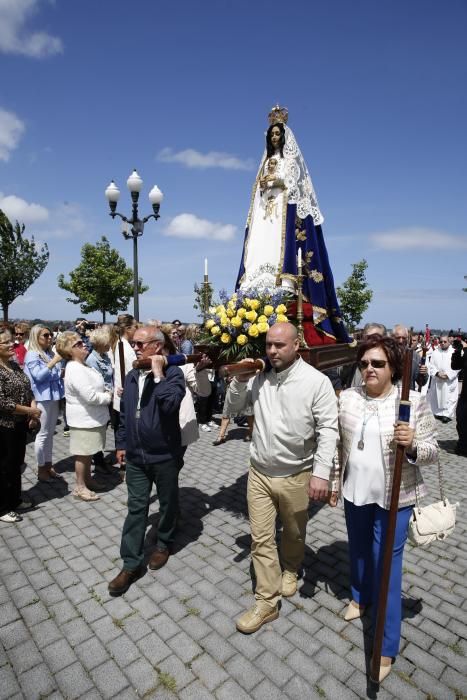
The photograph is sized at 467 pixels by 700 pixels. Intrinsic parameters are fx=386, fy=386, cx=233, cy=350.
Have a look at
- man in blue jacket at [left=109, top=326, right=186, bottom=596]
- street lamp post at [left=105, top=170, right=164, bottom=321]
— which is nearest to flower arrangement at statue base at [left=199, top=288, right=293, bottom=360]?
man in blue jacket at [left=109, top=326, right=186, bottom=596]

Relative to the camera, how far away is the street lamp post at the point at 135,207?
419 inches

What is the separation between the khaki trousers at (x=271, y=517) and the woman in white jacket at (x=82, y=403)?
9.09 ft

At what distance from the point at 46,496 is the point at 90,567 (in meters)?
1.98

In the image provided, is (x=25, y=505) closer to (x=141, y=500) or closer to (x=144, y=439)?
(x=141, y=500)

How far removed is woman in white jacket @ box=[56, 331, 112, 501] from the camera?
5.10m

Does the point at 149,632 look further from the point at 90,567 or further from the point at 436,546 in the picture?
the point at 436,546

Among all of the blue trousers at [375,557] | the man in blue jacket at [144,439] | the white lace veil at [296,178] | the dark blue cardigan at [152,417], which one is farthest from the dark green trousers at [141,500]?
the white lace veil at [296,178]

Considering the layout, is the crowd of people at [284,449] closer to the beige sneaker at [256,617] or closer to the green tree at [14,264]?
the beige sneaker at [256,617]

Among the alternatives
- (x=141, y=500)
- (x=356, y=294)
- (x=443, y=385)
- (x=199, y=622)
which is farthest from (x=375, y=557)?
(x=356, y=294)

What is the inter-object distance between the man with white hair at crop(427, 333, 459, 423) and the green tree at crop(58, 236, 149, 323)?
27012 millimetres

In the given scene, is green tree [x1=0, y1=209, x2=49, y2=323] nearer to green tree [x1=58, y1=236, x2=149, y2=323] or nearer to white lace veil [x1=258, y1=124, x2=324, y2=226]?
green tree [x1=58, y1=236, x2=149, y2=323]

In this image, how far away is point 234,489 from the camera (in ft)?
19.0

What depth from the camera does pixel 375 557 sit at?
9.07 feet

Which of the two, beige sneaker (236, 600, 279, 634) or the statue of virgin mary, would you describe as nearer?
beige sneaker (236, 600, 279, 634)
